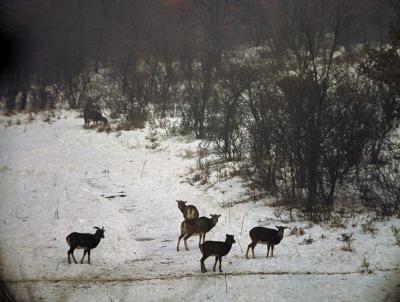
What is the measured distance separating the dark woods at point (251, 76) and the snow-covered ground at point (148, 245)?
1859 millimetres

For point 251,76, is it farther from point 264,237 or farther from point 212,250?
point 212,250

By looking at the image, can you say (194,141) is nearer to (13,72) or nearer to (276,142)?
(276,142)

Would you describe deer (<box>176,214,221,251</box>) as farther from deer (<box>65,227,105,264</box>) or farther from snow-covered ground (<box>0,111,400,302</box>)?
deer (<box>65,227,105,264</box>)

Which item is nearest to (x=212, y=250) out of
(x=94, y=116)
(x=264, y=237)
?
(x=264, y=237)

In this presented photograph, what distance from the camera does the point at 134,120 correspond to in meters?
23.5

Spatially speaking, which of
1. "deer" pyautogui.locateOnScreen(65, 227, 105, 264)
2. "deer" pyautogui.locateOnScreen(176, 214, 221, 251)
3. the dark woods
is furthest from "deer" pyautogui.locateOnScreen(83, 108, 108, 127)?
"deer" pyautogui.locateOnScreen(65, 227, 105, 264)

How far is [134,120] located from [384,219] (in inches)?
620

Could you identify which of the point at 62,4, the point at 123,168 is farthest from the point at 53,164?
the point at 62,4

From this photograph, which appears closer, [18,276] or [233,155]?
[18,276]

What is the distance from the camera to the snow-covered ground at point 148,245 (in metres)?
7.31

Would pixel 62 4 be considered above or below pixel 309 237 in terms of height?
above

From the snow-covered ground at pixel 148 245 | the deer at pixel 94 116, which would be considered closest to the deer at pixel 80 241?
the snow-covered ground at pixel 148 245

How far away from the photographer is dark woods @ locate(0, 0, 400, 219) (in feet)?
39.0

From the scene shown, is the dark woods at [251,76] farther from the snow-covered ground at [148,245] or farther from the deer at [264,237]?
the deer at [264,237]
